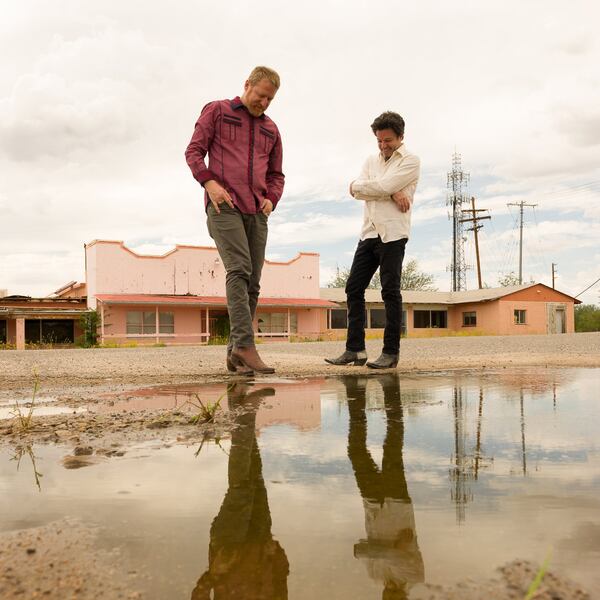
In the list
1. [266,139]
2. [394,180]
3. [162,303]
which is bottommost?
[162,303]

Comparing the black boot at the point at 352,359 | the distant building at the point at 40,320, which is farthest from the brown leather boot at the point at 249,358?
the distant building at the point at 40,320

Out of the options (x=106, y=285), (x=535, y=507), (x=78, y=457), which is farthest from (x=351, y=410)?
(x=106, y=285)

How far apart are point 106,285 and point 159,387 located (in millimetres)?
26395

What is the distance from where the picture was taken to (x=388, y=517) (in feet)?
3.44

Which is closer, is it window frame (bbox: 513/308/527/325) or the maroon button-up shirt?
the maroon button-up shirt

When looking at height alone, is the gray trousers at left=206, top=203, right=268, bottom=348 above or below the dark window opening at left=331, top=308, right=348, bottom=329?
above

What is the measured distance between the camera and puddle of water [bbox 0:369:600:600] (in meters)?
0.83

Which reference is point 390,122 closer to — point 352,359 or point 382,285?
point 382,285

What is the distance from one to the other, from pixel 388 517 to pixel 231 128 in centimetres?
355

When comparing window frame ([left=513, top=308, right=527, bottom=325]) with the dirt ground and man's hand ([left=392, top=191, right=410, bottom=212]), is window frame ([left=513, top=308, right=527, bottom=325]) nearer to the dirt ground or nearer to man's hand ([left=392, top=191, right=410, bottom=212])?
the dirt ground

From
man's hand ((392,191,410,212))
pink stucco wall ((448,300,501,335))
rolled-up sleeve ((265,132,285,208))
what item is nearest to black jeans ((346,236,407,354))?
man's hand ((392,191,410,212))

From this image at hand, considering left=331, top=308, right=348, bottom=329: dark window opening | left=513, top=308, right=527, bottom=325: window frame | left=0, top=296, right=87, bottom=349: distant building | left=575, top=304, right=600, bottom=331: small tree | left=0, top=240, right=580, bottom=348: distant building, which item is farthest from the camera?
left=575, top=304, right=600, bottom=331: small tree

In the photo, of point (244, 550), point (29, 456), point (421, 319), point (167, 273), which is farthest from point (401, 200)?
point (421, 319)

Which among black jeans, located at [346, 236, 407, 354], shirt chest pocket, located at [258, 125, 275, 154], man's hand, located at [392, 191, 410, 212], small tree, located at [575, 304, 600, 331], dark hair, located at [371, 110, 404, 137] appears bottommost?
small tree, located at [575, 304, 600, 331]
